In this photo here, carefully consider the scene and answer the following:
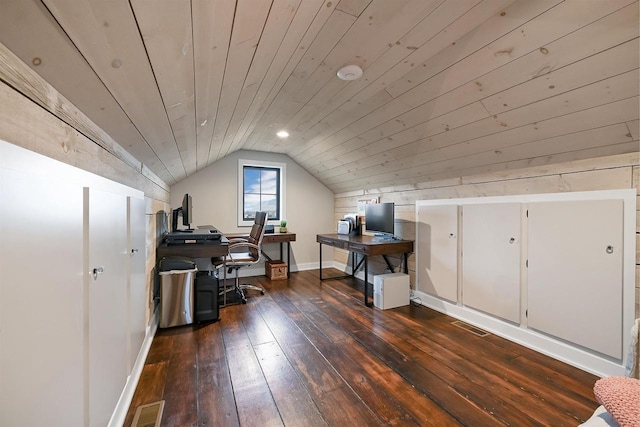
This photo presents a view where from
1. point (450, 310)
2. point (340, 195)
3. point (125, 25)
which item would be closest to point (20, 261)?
point (125, 25)

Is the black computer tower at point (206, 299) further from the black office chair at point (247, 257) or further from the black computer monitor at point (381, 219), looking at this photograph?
the black computer monitor at point (381, 219)

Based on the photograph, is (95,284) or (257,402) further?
(257,402)

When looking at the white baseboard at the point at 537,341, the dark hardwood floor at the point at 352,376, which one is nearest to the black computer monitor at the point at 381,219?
the white baseboard at the point at 537,341

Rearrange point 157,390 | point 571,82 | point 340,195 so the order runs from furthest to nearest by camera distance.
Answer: point 340,195 → point 157,390 → point 571,82

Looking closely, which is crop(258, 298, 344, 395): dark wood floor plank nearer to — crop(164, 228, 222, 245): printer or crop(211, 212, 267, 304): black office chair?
crop(211, 212, 267, 304): black office chair

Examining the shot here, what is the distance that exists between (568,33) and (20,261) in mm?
2252

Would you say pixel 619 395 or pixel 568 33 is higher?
pixel 568 33

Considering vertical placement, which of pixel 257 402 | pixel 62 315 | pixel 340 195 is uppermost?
pixel 340 195

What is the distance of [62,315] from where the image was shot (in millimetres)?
782

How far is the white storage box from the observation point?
3.22m

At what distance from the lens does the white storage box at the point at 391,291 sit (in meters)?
3.22

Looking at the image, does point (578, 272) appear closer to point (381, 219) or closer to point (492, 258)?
point (492, 258)

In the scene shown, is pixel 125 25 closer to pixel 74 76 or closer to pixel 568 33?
pixel 74 76

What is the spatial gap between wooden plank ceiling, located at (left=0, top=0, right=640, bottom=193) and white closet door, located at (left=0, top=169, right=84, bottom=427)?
34 centimetres
